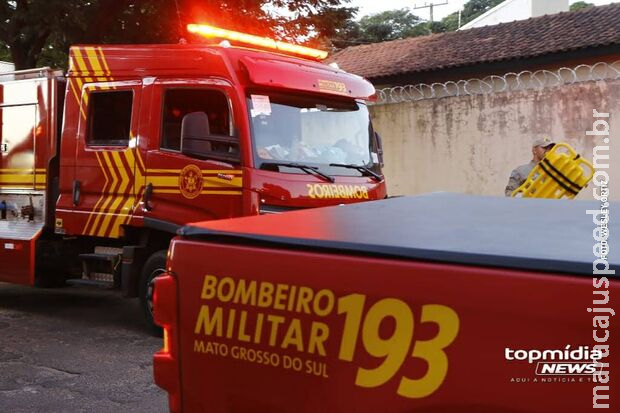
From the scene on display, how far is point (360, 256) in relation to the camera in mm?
1896

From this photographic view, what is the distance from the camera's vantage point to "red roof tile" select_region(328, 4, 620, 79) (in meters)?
13.1

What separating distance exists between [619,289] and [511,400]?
0.36 metres

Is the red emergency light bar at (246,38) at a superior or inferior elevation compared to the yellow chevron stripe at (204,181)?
superior

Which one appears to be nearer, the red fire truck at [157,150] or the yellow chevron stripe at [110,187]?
the red fire truck at [157,150]

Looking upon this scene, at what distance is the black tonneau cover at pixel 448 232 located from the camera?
175cm

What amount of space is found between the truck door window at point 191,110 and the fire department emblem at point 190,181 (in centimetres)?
24

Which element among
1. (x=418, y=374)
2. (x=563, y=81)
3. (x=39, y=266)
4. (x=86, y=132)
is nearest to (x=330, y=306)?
(x=418, y=374)

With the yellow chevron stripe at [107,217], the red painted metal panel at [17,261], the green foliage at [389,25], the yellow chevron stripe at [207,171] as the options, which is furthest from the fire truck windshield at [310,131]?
the green foliage at [389,25]

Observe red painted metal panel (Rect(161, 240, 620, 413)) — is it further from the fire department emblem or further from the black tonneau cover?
the fire department emblem

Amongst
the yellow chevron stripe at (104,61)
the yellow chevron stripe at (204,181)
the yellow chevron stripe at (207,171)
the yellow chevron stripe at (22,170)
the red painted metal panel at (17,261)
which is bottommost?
the red painted metal panel at (17,261)

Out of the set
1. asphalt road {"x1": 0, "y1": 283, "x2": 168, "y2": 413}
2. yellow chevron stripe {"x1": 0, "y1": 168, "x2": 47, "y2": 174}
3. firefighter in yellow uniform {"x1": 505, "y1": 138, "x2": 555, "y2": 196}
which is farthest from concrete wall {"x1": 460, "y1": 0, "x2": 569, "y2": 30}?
asphalt road {"x1": 0, "y1": 283, "x2": 168, "y2": 413}

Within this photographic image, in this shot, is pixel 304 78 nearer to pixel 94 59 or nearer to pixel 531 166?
pixel 94 59

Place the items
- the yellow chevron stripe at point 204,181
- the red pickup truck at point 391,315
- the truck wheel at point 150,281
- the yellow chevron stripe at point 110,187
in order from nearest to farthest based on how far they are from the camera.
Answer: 1. the red pickup truck at point 391,315
2. the yellow chevron stripe at point 204,181
3. the truck wheel at point 150,281
4. the yellow chevron stripe at point 110,187

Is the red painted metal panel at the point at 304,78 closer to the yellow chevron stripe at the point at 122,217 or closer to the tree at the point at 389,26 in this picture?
the yellow chevron stripe at the point at 122,217
